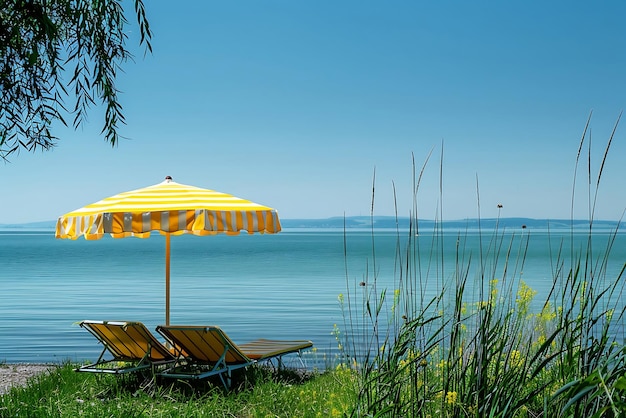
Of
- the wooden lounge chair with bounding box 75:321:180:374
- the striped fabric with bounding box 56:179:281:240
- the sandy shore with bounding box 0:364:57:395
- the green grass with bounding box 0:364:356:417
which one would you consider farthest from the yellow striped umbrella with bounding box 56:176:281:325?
the sandy shore with bounding box 0:364:57:395

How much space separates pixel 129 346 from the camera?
5812 millimetres

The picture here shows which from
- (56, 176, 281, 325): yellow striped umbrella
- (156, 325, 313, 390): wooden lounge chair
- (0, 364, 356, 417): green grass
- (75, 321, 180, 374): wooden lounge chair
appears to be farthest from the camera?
(56, 176, 281, 325): yellow striped umbrella

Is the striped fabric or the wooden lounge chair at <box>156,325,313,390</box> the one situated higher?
the striped fabric

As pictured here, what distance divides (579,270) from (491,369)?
0.52 metres

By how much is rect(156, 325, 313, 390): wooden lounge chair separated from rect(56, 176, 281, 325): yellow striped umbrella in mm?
787

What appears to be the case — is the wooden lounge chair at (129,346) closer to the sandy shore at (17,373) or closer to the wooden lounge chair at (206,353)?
the wooden lounge chair at (206,353)

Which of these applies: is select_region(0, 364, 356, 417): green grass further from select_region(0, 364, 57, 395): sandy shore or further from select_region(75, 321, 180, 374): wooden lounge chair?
select_region(0, 364, 57, 395): sandy shore

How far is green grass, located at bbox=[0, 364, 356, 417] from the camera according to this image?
4.43m

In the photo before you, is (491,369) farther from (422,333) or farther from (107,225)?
(107,225)

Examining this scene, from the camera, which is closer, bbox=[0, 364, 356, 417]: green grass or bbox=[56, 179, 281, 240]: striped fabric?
bbox=[0, 364, 356, 417]: green grass

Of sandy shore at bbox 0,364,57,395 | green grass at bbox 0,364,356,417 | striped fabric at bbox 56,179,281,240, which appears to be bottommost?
sandy shore at bbox 0,364,57,395

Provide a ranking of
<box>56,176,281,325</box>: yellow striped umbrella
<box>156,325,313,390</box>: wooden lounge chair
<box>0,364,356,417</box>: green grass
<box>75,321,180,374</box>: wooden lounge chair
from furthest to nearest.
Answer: <box>56,176,281,325</box>: yellow striped umbrella
<box>75,321,180,374</box>: wooden lounge chair
<box>156,325,313,390</box>: wooden lounge chair
<box>0,364,356,417</box>: green grass

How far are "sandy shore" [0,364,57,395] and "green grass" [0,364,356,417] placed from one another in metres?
0.40

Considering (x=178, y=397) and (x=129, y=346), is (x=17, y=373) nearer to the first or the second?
(x=129, y=346)
